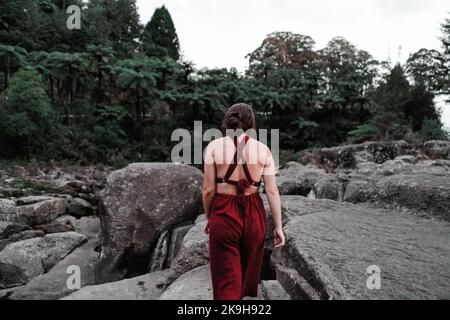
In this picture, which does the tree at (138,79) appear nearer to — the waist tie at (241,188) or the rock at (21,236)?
the rock at (21,236)

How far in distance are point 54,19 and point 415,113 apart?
20.3 m

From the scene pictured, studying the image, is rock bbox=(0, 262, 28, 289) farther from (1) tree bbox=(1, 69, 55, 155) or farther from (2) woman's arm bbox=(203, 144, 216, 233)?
(1) tree bbox=(1, 69, 55, 155)

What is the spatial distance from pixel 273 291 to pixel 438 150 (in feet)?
25.5

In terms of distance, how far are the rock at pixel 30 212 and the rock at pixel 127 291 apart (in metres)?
3.61

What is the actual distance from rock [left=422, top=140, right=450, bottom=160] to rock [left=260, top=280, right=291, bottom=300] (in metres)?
7.36

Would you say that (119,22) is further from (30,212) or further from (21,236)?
(21,236)

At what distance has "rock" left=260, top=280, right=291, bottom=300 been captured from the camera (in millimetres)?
2586

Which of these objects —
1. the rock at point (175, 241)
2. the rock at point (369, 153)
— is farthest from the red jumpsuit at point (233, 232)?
the rock at point (369, 153)

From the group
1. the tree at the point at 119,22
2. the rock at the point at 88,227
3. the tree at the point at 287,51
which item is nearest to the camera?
the rock at the point at 88,227

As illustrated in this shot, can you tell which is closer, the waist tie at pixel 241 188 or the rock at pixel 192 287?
the waist tie at pixel 241 188

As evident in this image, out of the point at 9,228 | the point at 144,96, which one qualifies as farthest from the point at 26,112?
the point at 9,228

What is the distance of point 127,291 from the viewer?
4.07 metres

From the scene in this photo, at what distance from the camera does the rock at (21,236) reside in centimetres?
621
